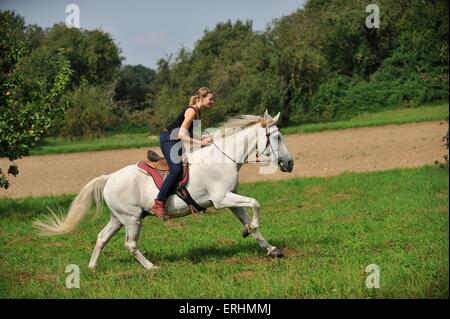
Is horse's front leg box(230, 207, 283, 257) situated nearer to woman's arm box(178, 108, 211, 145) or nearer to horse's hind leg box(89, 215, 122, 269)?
woman's arm box(178, 108, 211, 145)

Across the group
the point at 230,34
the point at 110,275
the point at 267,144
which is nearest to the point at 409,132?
the point at 267,144

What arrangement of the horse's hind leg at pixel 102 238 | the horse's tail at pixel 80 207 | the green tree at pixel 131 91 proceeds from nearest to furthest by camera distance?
the horse's hind leg at pixel 102 238 < the horse's tail at pixel 80 207 < the green tree at pixel 131 91

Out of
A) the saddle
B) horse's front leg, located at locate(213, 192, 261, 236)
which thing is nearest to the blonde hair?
the saddle

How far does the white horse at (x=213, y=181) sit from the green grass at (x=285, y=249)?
23.4 inches

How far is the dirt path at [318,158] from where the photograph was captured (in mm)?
22750

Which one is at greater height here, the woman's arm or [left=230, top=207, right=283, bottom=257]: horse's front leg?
the woman's arm

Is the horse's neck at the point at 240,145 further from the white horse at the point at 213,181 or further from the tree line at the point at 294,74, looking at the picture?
the tree line at the point at 294,74

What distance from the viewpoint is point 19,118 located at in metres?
16.1

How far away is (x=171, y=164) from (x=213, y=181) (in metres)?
0.74

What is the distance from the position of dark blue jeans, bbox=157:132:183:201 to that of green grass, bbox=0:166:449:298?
118 centimetres

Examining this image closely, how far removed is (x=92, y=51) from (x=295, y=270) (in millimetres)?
53164

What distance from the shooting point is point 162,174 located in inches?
387

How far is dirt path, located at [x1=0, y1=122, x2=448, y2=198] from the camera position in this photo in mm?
22750

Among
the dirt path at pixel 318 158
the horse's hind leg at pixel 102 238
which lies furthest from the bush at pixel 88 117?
the horse's hind leg at pixel 102 238
